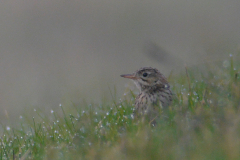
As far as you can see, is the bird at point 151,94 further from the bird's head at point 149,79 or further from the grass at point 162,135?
the grass at point 162,135

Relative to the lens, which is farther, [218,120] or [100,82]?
[100,82]

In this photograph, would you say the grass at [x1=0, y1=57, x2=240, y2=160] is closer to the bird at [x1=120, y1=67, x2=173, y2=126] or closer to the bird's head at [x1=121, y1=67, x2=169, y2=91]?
the bird at [x1=120, y1=67, x2=173, y2=126]

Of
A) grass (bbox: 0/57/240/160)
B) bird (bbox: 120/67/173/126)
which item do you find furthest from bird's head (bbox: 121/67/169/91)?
grass (bbox: 0/57/240/160)

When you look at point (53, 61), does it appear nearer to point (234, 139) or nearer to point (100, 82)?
point (100, 82)

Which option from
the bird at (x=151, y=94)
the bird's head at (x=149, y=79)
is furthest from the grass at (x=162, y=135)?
the bird's head at (x=149, y=79)

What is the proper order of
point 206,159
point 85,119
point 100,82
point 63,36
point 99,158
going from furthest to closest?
point 63,36 < point 100,82 < point 85,119 < point 99,158 < point 206,159

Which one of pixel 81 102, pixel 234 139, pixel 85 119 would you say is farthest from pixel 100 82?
pixel 234 139

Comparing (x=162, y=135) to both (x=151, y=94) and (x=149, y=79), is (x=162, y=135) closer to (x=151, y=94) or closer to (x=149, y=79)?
(x=151, y=94)
